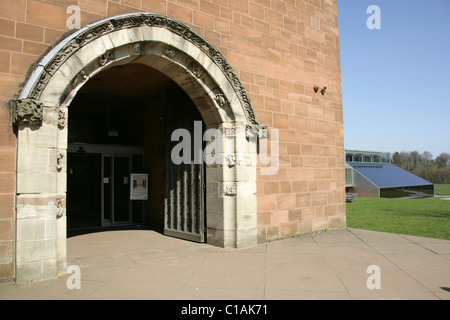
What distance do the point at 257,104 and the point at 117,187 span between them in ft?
15.7

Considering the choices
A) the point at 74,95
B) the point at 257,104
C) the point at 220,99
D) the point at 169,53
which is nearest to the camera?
the point at 74,95

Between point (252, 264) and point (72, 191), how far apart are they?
8811 millimetres

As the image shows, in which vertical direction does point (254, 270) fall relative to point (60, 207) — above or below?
below

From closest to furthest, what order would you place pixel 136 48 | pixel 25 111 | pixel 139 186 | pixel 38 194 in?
1. pixel 25 111
2. pixel 38 194
3. pixel 136 48
4. pixel 139 186

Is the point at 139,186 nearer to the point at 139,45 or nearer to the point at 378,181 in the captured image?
the point at 139,45

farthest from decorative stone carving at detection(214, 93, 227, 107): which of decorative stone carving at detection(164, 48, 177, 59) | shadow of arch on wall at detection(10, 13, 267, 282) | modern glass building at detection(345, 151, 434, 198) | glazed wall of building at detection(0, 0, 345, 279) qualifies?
modern glass building at detection(345, 151, 434, 198)

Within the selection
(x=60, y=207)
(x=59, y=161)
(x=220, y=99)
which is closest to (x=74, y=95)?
(x=59, y=161)

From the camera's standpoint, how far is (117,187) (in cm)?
921

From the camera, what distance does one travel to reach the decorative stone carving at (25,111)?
3924 mm

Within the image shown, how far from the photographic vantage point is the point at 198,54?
223 inches

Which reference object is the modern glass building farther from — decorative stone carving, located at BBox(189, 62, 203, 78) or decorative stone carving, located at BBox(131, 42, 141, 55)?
decorative stone carving, located at BBox(131, 42, 141, 55)

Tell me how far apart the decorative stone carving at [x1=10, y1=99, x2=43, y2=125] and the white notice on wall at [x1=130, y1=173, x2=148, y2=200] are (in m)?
4.76
